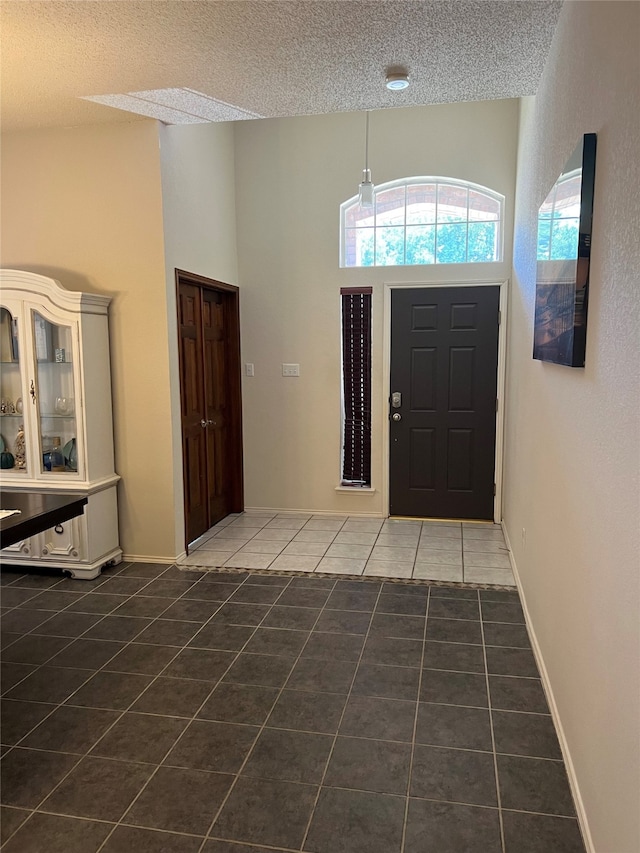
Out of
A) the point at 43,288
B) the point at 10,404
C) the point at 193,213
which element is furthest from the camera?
the point at 193,213

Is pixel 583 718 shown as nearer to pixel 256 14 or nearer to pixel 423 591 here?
pixel 423 591

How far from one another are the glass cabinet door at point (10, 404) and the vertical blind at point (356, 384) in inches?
97.9

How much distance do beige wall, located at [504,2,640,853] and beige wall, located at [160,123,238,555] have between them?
92.4 inches

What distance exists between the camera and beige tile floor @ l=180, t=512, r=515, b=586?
3.93 m

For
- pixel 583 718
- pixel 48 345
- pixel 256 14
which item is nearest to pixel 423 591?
pixel 583 718

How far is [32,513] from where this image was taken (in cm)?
242

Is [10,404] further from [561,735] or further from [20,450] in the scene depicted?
[561,735]

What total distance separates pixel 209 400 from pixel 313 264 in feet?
4.71

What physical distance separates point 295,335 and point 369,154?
5.15ft

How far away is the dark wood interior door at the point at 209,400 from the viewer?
4312 mm

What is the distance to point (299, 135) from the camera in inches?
193

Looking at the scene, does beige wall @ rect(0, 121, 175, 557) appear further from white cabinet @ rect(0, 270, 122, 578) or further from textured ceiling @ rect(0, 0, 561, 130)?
textured ceiling @ rect(0, 0, 561, 130)

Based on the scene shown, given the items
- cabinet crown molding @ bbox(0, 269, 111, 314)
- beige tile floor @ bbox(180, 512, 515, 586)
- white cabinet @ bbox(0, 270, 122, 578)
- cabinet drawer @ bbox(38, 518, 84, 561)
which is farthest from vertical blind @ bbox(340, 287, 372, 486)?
cabinet drawer @ bbox(38, 518, 84, 561)

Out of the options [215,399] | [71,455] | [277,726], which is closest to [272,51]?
[71,455]
